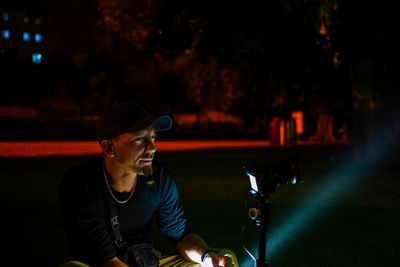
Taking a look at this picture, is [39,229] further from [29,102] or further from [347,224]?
[29,102]

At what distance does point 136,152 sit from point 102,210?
0.38m

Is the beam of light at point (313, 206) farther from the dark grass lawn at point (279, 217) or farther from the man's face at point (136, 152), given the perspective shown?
the man's face at point (136, 152)

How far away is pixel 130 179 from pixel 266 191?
2.65ft

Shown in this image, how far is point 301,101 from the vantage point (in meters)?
32.1

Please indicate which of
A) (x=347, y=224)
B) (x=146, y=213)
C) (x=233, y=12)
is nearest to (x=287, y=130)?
(x=233, y=12)

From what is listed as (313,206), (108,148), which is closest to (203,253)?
(108,148)

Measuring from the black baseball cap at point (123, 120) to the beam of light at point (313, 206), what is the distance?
2434 millimetres

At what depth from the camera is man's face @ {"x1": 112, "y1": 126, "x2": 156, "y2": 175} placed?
2.83m

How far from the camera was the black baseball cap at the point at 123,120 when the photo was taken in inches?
109

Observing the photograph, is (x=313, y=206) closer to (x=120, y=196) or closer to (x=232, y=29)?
(x=120, y=196)

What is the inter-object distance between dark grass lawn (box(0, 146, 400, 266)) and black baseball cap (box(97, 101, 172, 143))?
76 centimetres

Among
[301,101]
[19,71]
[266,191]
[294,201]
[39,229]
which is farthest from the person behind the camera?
[19,71]

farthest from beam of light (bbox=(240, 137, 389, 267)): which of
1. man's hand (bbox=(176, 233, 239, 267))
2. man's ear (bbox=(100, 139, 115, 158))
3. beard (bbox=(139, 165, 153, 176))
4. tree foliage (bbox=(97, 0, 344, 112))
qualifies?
tree foliage (bbox=(97, 0, 344, 112))

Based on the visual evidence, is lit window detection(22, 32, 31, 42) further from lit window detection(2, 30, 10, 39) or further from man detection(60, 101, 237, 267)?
man detection(60, 101, 237, 267)
